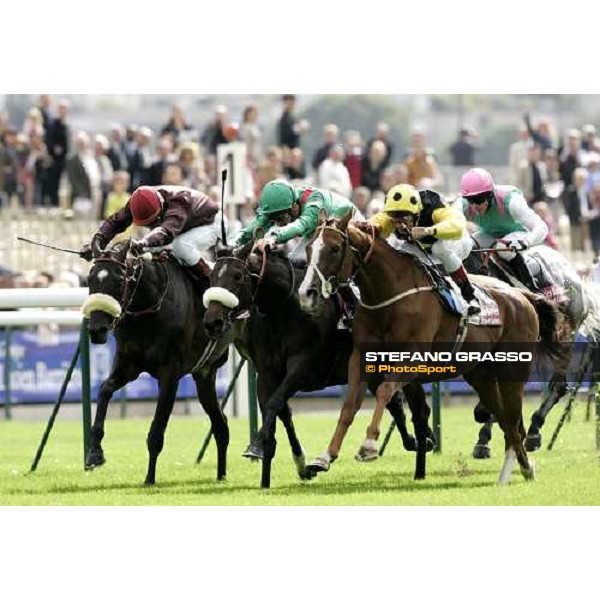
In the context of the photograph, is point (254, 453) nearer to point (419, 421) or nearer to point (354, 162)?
point (419, 421)

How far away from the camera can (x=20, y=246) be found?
2047 centimetres

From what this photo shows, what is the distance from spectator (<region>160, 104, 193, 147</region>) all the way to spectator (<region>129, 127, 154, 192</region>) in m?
0.39

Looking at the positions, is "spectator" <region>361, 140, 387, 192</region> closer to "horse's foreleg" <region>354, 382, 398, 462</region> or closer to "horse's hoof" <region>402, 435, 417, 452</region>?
"horse's hoof" <region>402, 435, 417, 452</region>

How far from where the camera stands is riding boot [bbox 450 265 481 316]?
37.8ft

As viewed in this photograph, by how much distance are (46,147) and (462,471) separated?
37.0 ft

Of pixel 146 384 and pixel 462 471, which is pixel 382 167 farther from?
pixel 462 471

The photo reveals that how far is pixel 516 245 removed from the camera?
13.0 m

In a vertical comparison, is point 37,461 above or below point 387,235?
below

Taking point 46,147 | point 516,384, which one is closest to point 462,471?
point 516,384

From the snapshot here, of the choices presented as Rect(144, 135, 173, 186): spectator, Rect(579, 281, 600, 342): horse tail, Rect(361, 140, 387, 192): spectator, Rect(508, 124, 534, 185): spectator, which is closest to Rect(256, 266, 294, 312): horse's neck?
Rect(579, 281, 600, 342): horse tail

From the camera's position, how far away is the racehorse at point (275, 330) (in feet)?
35.6

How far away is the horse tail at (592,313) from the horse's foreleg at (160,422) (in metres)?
4.22

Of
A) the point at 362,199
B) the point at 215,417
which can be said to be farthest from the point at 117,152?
the point at 215,417

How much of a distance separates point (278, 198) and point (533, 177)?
1276cm
